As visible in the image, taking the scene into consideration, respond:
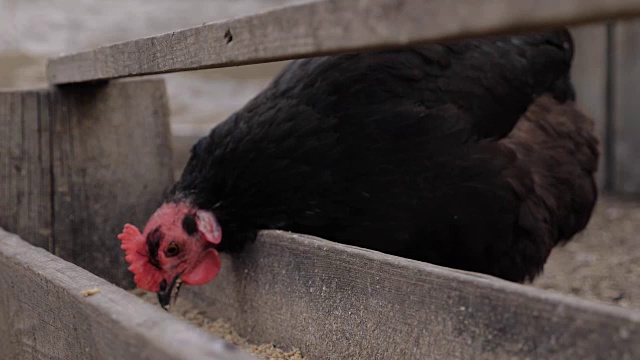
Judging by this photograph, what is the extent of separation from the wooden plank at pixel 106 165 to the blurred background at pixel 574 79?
112 cm

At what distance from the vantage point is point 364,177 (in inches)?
86.6

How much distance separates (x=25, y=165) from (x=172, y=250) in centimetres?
58

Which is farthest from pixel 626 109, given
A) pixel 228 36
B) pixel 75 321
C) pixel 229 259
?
pixel 75 321

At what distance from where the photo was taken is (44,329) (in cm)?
155

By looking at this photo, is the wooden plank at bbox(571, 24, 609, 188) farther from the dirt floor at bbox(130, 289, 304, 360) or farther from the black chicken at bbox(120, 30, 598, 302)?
the dirt floor at bbox(130, 289, 304, 360)

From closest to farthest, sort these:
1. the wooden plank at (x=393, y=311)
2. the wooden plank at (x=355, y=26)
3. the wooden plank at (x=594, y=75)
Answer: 1. the wooden plank at (x=355, y=26)
2. the wooden plank at (x=393, y=311)
3. the wooden plank at (x=594, y=75)

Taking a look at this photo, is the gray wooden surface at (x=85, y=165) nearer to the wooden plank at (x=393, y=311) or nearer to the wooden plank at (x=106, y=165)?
the wooden plank at (x=106, y=165)

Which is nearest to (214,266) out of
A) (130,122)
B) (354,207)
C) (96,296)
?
(354,207)

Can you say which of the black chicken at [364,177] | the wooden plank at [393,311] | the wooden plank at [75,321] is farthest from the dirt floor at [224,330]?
the wooden plank at [75,321]

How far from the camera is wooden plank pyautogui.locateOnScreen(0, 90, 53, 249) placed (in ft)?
7.55

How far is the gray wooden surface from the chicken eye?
0.43m

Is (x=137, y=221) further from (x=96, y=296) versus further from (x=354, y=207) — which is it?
(x=96, y=296)

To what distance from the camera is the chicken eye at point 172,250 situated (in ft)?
7.17

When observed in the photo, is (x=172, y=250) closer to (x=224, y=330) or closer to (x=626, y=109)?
(x=224, y=330)
